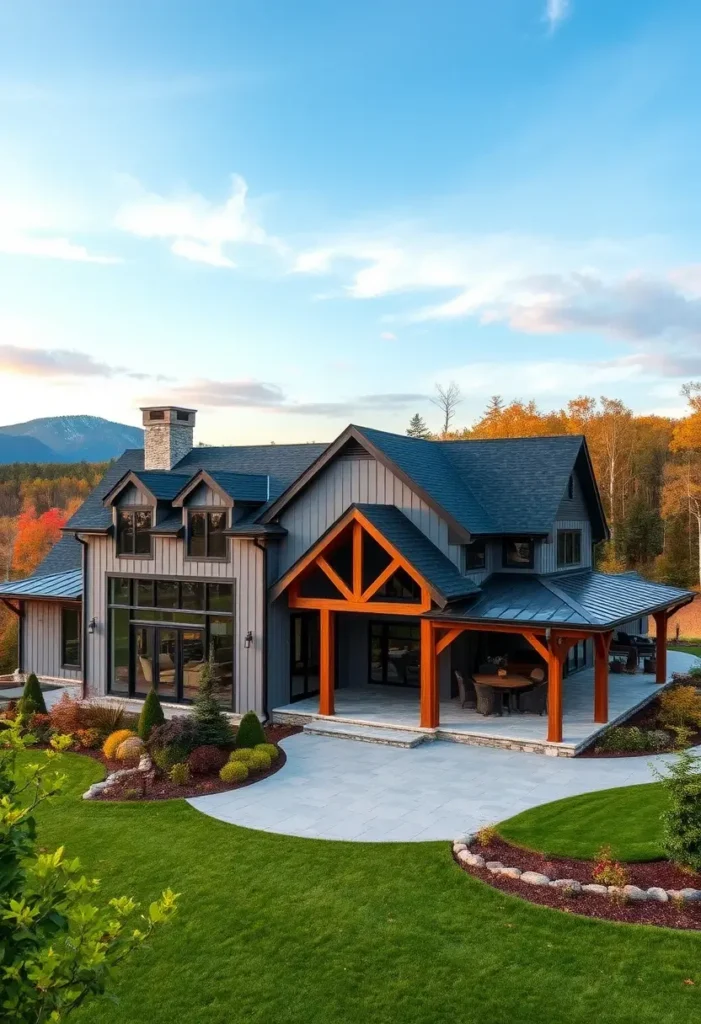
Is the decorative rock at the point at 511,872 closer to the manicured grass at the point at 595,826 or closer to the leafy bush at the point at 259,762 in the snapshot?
the manicured grass at the point at 595,826

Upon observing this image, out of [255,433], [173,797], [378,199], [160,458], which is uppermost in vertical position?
[378,199]

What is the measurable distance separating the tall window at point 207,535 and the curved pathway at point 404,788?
5.29m

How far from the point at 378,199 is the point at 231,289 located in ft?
16.7

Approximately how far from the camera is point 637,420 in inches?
2340

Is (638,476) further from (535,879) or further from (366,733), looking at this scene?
(535,879)

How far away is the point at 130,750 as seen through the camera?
15.0 metres

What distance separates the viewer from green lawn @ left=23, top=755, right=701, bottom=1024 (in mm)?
7203

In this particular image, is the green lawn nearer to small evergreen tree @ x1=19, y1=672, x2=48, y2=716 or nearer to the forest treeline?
small evergreen tree @ x1=19, y1=672, x2=48, y2=716

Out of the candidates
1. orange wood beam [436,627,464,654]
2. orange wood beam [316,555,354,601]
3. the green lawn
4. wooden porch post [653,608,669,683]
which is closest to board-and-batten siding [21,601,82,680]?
orange wood beam [316,555,354,601]

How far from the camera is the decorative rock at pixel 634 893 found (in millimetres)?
9016

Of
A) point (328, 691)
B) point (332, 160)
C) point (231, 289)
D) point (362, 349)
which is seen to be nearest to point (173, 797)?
point (328, 691)

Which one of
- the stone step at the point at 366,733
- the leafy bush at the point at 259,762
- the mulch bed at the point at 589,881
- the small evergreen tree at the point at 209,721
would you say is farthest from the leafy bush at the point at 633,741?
the small evergreen tree at the point at 209,721

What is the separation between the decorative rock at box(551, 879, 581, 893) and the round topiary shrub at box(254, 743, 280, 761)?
6.71 meters

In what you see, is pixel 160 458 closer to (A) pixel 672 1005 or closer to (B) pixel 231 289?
(B) pixel 231 289
